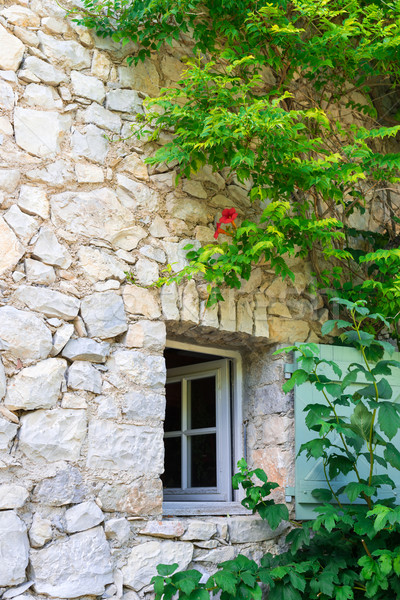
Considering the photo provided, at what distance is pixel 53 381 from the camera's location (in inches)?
109

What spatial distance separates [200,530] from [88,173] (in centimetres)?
178

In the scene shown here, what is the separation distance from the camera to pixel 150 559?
111 inches

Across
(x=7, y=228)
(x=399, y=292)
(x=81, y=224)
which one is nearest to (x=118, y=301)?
(x=81, y=224)

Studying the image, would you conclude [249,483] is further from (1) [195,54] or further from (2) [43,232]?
(1) [195,54]

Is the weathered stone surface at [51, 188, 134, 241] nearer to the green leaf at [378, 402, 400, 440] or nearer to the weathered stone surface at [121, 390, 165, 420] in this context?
the weathered stone surface at [121, 390, 165, 420]

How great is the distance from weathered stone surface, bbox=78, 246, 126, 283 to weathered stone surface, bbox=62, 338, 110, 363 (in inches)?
11.9

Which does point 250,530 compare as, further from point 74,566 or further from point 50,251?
point 50,251

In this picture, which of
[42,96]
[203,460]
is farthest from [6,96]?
[203,460]

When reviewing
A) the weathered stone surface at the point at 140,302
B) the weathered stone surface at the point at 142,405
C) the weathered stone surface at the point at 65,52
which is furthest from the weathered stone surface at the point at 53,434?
the weathered stone surface at the point at 65,52

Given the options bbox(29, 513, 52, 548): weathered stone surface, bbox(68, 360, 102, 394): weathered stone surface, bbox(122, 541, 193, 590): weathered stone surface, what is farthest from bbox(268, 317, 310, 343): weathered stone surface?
bbox(29, 513, 52, 548): weathered stone surface

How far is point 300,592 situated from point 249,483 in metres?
0.54

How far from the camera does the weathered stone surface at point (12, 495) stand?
2.52m

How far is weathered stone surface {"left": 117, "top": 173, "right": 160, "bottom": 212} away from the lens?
10.5ft

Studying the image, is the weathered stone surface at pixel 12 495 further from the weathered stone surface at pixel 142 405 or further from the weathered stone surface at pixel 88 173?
the weathered stone surface at pixel 88 173
